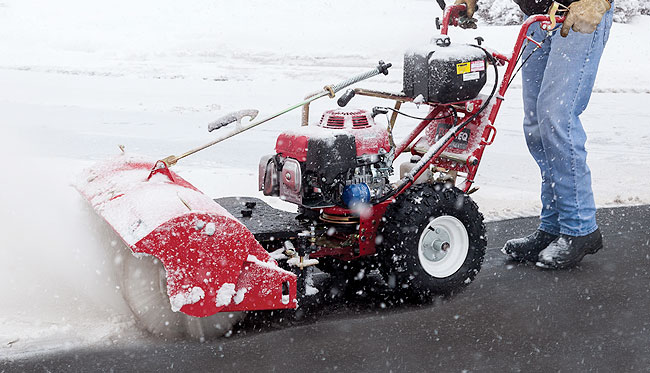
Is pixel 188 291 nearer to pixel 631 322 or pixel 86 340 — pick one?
pixel 86 340

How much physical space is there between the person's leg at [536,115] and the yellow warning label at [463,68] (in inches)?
28.7

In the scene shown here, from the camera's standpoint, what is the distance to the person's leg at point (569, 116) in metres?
3.86

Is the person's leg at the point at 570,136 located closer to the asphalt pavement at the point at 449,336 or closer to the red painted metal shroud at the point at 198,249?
the asphalt pavement at the point at 449,336

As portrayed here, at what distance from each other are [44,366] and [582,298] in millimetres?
2442

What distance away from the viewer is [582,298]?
12.0ft

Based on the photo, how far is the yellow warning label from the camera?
3534 millimetres

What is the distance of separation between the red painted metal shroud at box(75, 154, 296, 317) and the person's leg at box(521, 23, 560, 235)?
1.86 metres

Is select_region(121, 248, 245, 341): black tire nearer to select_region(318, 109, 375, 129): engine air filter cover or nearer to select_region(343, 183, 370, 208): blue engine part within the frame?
select_region(343, 183, 370, 208): blue engine part

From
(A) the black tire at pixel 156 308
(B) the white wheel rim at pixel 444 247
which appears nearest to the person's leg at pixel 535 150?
(B) the white wheel rim at pixel 444 247

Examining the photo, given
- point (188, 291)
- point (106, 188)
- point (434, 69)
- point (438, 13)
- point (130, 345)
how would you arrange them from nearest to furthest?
point (188, 291) < point (130, 345) < point (106, 188) < point (434, 69) < point (438, 13)

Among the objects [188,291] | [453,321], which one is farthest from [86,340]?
[453,321]

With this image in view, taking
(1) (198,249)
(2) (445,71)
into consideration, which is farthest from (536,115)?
(1) (198,249)

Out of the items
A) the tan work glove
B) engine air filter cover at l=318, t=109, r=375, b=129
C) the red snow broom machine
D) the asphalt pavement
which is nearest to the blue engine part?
the red snow broom machine

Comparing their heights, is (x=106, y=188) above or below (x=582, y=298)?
above
